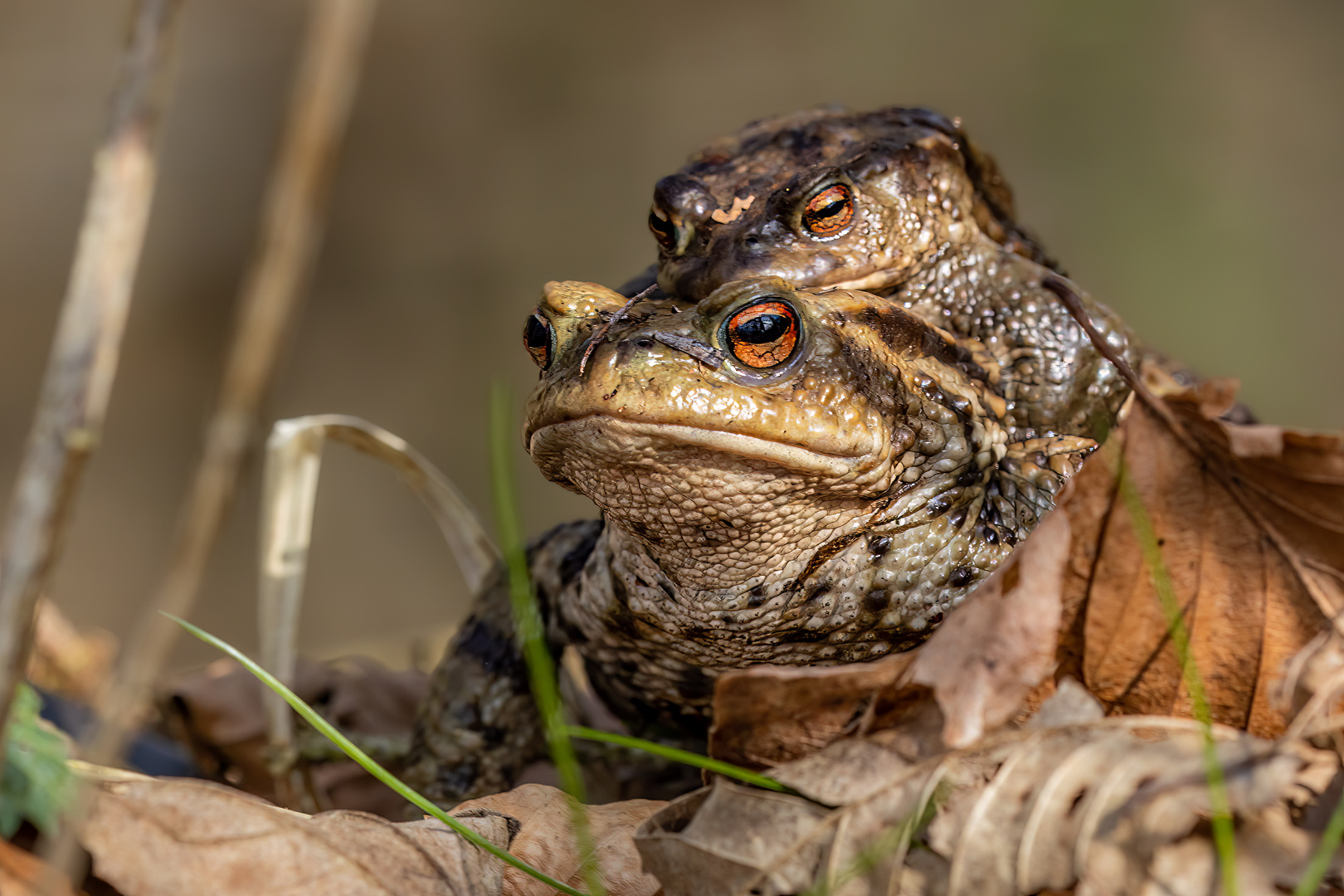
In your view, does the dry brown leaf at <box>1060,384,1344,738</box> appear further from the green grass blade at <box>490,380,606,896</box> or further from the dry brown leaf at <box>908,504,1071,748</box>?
the green grass blade at <box>490,380,606,896</box>

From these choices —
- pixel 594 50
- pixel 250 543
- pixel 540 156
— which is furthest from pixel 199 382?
pixel 594 50

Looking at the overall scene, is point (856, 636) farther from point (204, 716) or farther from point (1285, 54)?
point (1285, 54)

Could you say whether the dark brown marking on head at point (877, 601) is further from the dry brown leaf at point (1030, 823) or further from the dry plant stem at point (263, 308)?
the dry plant stem at point (263, 308)

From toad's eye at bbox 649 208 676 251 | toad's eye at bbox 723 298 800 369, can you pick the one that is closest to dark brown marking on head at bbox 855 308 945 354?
toad's eye at bbox 723 298 800 369

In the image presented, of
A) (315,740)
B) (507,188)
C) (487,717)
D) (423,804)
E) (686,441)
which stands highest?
(686,441)

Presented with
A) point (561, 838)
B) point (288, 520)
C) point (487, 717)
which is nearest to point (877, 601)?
point (561, 838)

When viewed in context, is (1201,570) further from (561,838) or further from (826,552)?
(561,838)
